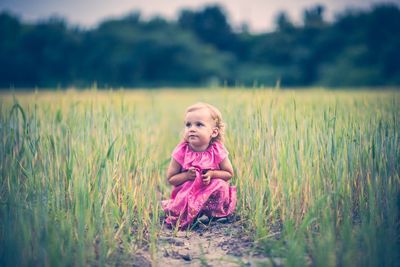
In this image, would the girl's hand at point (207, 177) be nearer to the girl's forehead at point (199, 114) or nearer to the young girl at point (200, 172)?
the young girl at point (200, 172)

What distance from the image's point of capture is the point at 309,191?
2279mm

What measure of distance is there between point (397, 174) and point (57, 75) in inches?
993

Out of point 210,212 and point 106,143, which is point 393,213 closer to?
point 210,212

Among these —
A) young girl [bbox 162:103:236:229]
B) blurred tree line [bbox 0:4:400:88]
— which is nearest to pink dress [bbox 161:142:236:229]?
young girl [bbox 162:103:236:229]

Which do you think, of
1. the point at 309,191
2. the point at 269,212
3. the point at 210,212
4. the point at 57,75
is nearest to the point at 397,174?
the point at 309,191

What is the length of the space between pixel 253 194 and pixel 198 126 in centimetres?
52

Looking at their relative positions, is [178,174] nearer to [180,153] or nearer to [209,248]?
[180,153]

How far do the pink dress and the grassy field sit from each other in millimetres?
133

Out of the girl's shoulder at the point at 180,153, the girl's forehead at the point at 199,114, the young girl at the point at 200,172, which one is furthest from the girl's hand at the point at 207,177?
the girl's forehead at the point at 199,114

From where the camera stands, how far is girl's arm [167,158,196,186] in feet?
8.11

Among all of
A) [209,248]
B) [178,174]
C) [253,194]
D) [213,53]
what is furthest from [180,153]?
[213,53]

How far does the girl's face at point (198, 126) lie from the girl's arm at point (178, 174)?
0.17 metres

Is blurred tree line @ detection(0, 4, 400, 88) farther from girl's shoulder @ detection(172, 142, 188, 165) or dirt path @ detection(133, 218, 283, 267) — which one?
dirt path @ detection(133, 218, 283, 267)

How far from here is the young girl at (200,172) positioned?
246 cm
